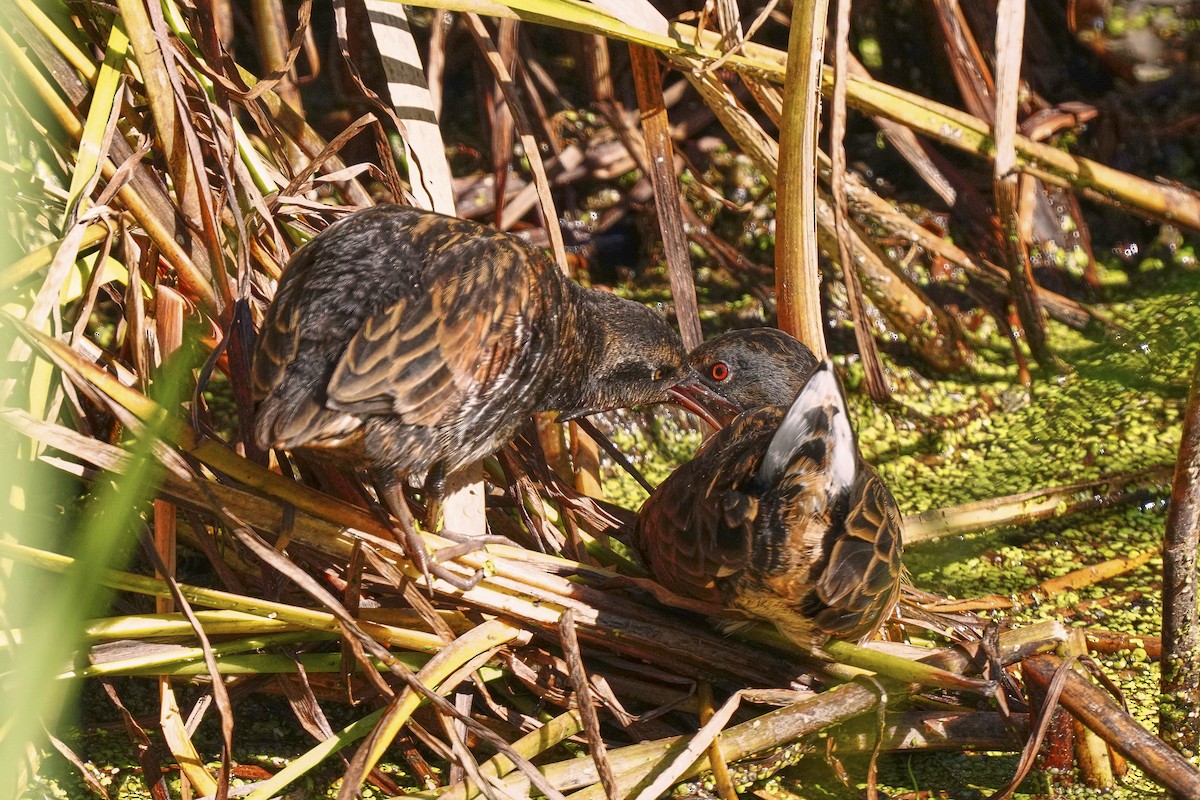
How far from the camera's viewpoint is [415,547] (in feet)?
8.14

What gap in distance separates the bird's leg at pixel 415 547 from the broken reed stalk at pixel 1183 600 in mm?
1443

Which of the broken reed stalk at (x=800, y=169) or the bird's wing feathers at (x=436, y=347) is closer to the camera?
the bird's wing feathers at (x=436, y=347)

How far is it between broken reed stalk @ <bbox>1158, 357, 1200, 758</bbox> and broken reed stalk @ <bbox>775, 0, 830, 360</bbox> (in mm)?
923

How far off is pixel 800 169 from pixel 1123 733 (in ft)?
4.62

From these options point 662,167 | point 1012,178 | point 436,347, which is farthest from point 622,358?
point 1012,178

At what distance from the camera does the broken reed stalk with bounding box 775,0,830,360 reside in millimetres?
2705

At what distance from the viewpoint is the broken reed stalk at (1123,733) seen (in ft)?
7.38

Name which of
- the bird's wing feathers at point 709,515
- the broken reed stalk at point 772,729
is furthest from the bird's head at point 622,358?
the broken reed stalk at point 772,729

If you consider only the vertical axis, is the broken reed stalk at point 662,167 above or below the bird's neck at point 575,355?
above

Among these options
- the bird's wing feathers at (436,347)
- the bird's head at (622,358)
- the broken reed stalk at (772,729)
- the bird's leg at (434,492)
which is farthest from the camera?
the bird's head at (622,358)

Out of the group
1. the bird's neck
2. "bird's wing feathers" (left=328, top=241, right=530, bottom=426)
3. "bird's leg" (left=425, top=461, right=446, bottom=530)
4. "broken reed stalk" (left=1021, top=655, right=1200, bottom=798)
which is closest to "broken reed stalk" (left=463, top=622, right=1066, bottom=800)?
"broken reed stalk" (left=1021, top=655, right=1200, bottom=798)

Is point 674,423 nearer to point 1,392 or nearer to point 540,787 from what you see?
point 540,787

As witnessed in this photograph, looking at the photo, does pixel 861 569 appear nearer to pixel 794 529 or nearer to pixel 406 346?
pixel 794 529

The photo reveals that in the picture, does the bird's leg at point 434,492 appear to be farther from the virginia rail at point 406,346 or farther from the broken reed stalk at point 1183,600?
the broken reed stalk at point 1183,600
